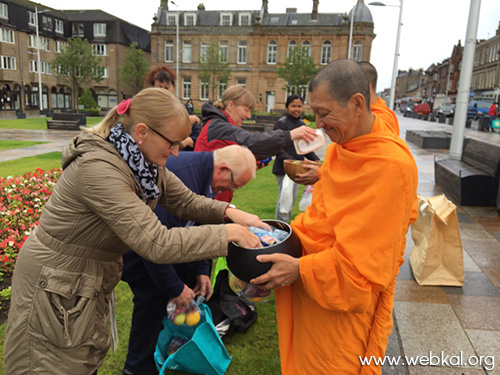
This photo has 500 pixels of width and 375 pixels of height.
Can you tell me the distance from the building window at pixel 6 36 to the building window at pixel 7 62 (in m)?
1.98

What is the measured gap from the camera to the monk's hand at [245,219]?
2.37m

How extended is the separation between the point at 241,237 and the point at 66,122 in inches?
970

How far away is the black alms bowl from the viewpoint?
2.07 m

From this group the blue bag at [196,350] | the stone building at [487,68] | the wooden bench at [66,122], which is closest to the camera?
the blue bag at [196,350]

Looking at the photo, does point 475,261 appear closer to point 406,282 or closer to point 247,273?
point 406,282

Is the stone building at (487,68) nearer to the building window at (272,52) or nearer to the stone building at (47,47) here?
the building window at (272,52)

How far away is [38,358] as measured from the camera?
1.94 meters

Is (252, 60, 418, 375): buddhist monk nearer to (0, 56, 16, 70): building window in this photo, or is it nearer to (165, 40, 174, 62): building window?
(0, 56, 16, 70): building window

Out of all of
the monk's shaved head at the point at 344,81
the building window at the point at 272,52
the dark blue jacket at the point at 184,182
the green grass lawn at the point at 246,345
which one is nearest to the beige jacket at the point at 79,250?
the dark blue jacket at the point at 184,182

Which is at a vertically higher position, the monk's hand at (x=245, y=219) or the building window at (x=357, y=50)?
the building window at (x=357, y=50)

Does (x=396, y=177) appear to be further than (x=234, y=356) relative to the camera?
No

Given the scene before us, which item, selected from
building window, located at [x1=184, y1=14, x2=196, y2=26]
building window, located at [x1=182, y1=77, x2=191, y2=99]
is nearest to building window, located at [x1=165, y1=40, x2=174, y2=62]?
building window, located at [x1=182, y1=77, x2=191, y2=99]

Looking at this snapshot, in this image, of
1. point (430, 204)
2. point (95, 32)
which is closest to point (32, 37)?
point (95, 32)

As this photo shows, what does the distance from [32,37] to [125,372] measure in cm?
5660
